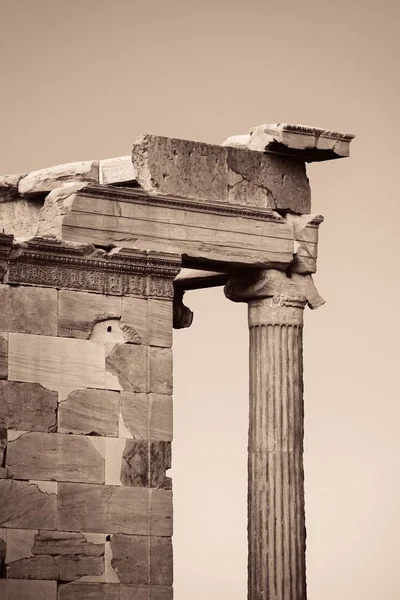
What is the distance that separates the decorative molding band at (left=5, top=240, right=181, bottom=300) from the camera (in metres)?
24.4

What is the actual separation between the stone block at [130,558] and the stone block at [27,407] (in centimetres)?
132

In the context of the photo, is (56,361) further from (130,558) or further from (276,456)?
(276,456)

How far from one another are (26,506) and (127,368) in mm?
1793

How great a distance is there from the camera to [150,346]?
82.7ft

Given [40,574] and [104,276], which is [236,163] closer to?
[104,276]

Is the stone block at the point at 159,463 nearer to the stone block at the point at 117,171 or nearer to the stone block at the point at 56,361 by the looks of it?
the stone block at the point at 56,361

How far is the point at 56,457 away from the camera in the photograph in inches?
962

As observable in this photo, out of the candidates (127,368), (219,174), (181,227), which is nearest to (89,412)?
(127,368)

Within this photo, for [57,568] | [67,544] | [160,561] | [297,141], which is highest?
[297,141]

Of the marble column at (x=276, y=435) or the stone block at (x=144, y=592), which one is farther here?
the marble column at (x=276, y=435)

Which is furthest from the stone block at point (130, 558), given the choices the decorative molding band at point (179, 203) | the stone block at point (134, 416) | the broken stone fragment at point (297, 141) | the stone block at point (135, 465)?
the broken stone fragment at point (297, 141)

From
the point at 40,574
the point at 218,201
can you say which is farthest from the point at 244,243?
the point at 40,574

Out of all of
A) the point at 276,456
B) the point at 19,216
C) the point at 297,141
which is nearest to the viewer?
the point at 276,456

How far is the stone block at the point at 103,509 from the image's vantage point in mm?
24453
